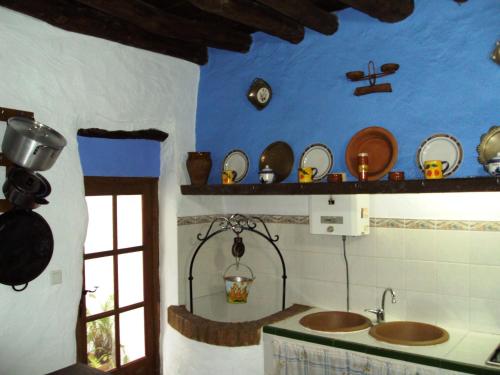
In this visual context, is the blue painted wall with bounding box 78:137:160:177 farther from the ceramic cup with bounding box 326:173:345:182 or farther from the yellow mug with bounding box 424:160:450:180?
the yellow mug with bounding box 424:160:450:180

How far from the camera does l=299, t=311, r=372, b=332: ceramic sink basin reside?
3002mm

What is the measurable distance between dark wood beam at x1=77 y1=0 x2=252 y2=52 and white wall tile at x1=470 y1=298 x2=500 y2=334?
7.23 feet

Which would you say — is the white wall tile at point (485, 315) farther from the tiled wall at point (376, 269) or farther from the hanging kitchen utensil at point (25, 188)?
the hanging kitchen utensil at point (25, 188)

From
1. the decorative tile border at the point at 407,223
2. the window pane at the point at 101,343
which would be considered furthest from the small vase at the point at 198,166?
the window pane at the point at 101,343

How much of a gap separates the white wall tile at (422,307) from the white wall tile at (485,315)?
20 centimetres

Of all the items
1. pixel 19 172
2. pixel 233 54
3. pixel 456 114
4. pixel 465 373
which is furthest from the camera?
pixel 233 54

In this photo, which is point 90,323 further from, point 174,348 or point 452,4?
point 452,4

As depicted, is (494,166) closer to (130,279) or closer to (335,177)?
(335,177)

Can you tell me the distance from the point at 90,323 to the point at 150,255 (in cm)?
63

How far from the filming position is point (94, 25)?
2908 mm

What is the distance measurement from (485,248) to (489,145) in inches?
22.4

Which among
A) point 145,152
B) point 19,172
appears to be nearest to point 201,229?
point 145,152

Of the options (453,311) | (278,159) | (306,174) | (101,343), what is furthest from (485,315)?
(101,343)

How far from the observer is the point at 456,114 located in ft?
8.77
